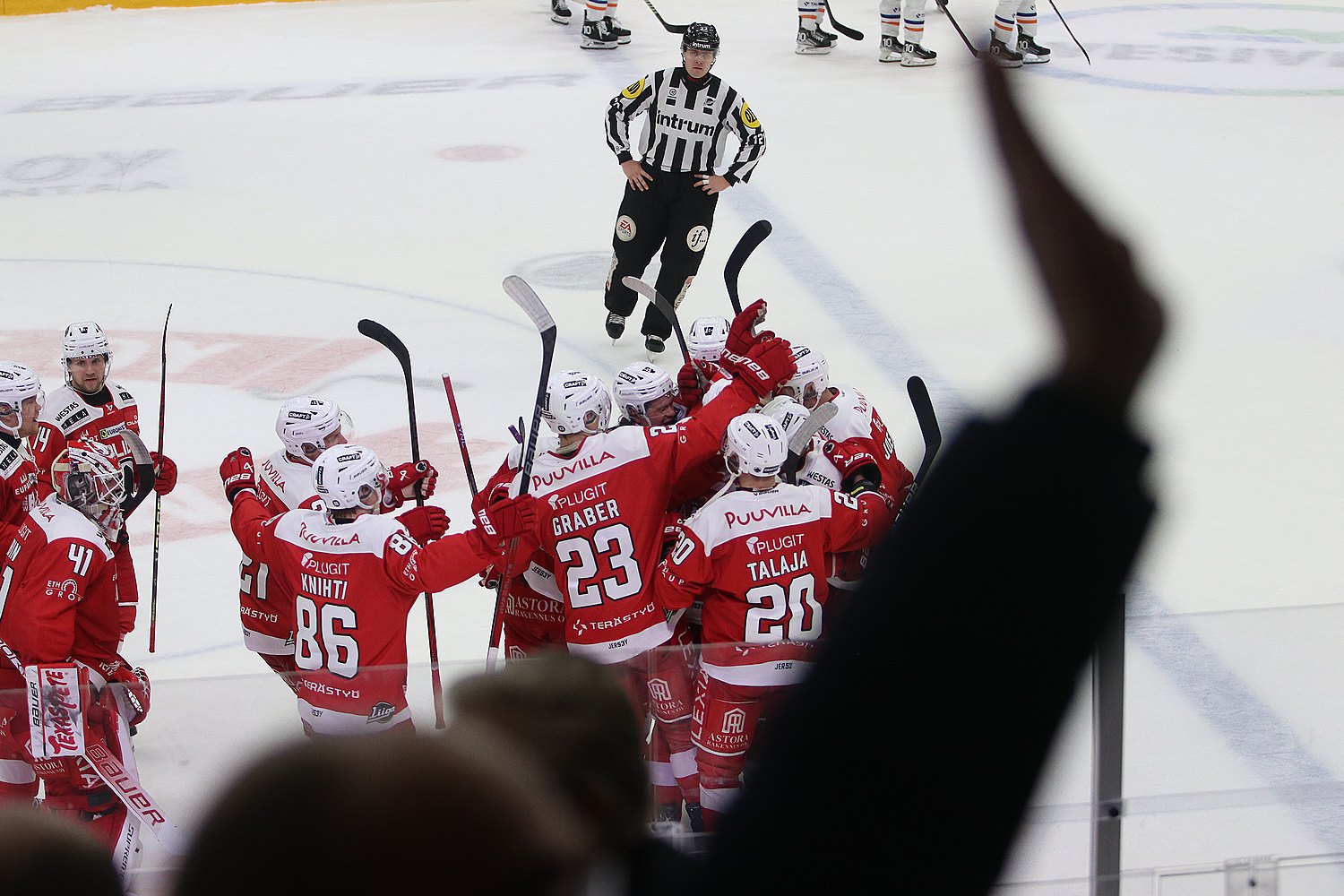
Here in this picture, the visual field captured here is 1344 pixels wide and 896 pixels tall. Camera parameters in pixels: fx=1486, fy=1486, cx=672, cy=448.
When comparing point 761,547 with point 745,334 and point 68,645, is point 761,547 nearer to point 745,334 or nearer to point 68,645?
point 745,334

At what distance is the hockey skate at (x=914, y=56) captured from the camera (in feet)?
40.3

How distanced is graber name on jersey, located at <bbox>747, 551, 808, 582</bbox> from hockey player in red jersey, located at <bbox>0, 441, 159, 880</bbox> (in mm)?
1255

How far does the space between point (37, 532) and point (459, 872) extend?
319 cm

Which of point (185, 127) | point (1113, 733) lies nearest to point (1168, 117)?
point (185, 127)

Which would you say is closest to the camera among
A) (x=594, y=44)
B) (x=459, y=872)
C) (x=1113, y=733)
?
(x=459, y=872)

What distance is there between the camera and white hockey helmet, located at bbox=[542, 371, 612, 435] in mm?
3463

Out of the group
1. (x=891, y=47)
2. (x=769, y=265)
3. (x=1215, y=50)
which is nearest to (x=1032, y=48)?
(x=891, y=47)

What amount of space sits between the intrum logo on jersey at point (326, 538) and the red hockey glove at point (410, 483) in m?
0.41

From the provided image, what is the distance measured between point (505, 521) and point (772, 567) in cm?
59

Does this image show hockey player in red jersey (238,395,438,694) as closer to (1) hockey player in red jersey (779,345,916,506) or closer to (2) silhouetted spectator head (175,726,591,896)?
(1) hockey player in red jersey (779,345,916,506)

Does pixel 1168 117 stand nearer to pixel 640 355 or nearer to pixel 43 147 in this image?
pixel 640 355

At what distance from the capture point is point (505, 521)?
3248mm

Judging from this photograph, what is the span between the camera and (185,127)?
1098cm

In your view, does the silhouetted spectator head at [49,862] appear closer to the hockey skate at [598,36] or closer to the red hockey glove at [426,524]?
the red hockey glove at [426,524]
